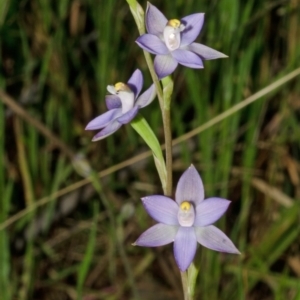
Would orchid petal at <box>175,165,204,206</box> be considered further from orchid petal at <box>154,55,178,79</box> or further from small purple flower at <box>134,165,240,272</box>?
orchid petal at <box>154,55,178,79</box>

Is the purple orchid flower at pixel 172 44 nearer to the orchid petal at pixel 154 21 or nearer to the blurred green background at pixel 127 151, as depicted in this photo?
the orchid petal at pixel 154 21

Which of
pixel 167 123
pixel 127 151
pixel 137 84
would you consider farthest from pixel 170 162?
pixel 127 151

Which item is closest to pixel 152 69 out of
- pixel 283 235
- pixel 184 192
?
pixel 184 192

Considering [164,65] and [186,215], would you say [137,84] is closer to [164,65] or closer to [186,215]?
[164,65]

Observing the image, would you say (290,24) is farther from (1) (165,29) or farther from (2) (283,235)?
(1) (165,29)

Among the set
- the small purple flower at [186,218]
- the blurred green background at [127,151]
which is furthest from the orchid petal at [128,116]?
the blurred green background at [127,151]

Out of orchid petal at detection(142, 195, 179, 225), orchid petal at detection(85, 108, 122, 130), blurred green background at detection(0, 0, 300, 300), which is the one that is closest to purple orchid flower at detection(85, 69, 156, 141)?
orchid petal at detection(85, 108, 122, 130)
